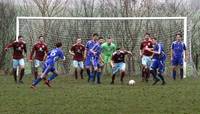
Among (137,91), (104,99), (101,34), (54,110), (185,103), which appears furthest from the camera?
(101,34)

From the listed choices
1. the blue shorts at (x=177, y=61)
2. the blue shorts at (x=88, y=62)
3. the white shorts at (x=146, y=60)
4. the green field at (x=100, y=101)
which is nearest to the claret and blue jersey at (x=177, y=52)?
the blue shorts at (x=177, y=61)

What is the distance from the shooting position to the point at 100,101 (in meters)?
15.5

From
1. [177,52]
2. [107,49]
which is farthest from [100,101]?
[177,52]

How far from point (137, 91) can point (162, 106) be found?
4.25 metres

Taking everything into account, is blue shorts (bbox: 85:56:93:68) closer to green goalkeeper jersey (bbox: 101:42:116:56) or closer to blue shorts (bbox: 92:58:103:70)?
green goalkeeper jersey (bbox: 101:42:116:56)

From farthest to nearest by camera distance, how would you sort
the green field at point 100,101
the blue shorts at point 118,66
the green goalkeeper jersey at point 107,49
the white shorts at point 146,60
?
the green goalkeeper jersey at point 107,49 < the white shorts at point 146,60 < the blue shorts at point 118,66 < the green field at point 100,101

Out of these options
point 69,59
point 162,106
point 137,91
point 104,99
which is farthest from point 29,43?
point 162,106

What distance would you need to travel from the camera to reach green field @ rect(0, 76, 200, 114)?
44.5 feet

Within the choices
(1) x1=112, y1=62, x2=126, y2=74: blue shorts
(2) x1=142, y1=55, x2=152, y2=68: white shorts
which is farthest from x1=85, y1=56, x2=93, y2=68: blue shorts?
(2) x1=142, y1=55, x2=152, y2=68: white shorts

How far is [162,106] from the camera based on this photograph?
14.3 meters

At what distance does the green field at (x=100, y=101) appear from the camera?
44.5 ft

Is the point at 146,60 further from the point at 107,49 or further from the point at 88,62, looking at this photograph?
the point at 88,62

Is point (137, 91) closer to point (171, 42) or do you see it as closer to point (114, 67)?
point (114, 67)

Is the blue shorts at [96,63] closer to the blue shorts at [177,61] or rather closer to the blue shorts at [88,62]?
the blue shorts at [88,62]
